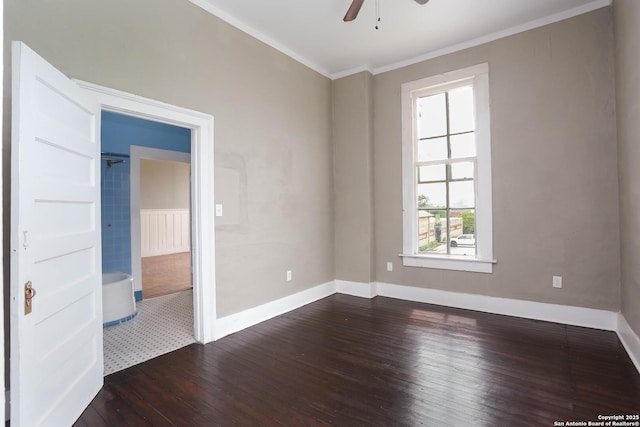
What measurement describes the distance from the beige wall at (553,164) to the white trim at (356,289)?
950 millimetres

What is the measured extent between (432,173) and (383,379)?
266cm

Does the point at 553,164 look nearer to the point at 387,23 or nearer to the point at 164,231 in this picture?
the point at 387,23

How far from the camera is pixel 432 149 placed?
13.7 feet

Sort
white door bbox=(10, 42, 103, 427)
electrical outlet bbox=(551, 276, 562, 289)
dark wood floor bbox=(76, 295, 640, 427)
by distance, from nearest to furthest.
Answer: white door bbox=(10, 42, 103, 427) < dark wood floor bbox=(76, 295, 640, 427) < electrical outlet bbox=(551, 276, 562, 289)

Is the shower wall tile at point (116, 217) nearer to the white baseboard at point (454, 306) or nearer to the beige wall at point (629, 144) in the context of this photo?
the white baseboard at point (454, 306)

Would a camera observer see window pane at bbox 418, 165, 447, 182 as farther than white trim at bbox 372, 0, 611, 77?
Yes

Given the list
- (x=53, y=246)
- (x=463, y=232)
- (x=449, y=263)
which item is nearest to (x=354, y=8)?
(x=53, y=246)

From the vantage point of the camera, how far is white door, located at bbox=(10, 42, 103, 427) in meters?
1.54

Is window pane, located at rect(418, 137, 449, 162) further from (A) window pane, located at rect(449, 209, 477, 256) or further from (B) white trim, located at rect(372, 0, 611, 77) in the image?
(B) white trim, located at rect(372, 0, 611, 77)

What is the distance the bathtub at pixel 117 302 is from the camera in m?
3.46

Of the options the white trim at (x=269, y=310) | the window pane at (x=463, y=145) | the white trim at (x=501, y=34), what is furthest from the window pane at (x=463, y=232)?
the white trim at (x=501, y=34)

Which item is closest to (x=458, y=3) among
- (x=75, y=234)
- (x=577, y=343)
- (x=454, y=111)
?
(x=454, y=111)

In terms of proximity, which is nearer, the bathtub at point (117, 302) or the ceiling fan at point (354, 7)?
the ceiling fan at point (354, 7)

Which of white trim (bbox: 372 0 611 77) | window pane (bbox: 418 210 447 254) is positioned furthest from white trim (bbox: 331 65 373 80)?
window pane (bbox: 418 210 447 254)
